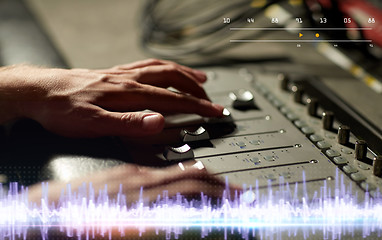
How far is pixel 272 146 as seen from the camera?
2.23 feet

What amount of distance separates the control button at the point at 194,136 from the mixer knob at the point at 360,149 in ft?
0.70

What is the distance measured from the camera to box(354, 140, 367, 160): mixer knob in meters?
0.64

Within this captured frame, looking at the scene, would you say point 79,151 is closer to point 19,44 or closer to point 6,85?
point 6,85

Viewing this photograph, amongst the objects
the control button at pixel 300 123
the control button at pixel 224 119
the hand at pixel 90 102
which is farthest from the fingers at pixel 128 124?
the control button at pixel 300 123

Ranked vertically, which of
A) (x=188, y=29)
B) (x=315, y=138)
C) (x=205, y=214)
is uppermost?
(x=188, y=29)

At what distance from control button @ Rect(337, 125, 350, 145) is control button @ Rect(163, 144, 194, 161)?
8.7 inches

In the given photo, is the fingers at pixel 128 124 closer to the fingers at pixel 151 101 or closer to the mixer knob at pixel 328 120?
the fingers at pixel 151 101

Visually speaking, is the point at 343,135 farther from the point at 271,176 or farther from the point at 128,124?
the point at 128,124

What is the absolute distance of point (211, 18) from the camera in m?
1.11

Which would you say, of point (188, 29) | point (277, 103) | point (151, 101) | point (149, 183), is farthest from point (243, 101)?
point (188, 29)

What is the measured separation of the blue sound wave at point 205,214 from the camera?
55cm

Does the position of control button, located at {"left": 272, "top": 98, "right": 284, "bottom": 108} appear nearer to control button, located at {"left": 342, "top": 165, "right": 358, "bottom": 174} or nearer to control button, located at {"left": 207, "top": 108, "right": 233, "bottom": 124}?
control button, located at {"left": 207, "top": 108, "right": 233, "bottom": 124}

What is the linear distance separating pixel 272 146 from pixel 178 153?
14 cm

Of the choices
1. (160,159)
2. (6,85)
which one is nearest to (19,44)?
(6,85)
